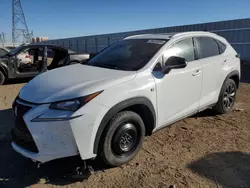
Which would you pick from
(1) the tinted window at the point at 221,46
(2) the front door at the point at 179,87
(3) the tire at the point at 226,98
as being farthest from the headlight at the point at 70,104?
(1) the tinted window at the point at 221,46

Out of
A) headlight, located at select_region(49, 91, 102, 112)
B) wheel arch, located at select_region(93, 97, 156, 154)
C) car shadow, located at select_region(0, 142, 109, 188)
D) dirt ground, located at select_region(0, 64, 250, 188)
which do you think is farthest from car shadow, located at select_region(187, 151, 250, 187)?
headlight, located at select_region(49, 91, 102, 112)

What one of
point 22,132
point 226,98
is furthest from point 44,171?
point 226,98

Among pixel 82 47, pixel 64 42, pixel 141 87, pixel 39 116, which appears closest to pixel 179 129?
pixel 141 87

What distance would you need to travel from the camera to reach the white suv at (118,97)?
2.85 m

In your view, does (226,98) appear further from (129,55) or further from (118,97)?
(118,97)

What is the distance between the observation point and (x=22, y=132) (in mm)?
3076

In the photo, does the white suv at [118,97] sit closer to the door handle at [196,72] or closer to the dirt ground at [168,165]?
the door handle at [196,72]

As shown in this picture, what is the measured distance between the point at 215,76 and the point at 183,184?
2.39m

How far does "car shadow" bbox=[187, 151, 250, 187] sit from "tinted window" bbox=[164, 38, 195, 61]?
1579 millimetres

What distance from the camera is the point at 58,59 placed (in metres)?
9.92

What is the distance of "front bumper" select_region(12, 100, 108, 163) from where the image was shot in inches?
109

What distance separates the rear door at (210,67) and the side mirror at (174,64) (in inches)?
33.5

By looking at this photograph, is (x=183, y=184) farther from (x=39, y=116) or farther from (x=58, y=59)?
(x=58, y=59)

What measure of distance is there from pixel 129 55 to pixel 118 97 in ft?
3.81
